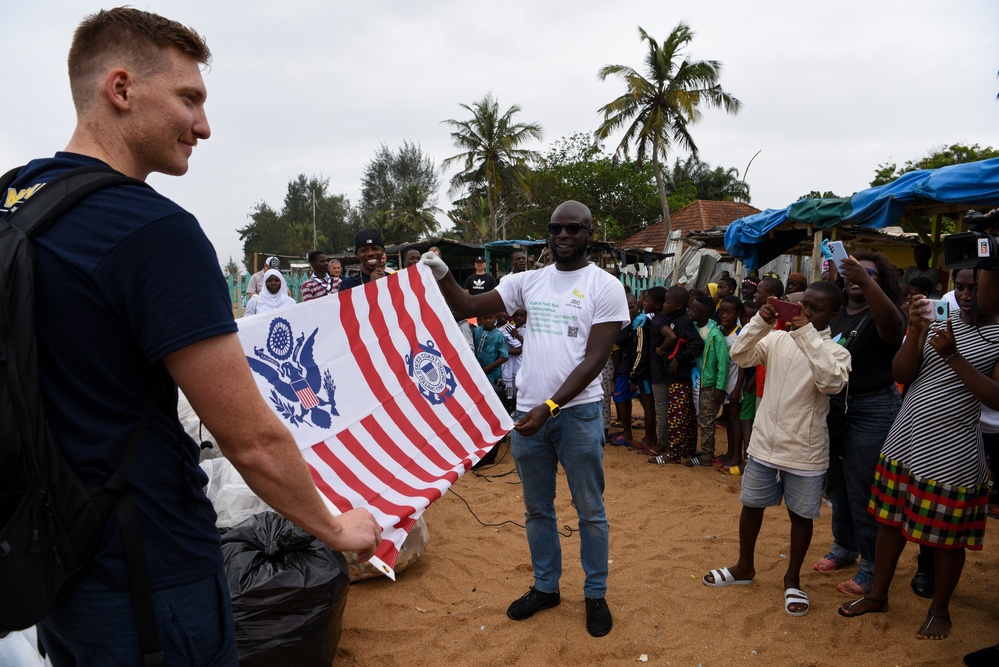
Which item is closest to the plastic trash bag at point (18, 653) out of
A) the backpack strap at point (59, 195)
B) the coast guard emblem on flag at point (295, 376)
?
the coast guard emblem on flag at point (295, 376)

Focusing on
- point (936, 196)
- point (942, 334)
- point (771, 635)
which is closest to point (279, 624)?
point (771, 635)

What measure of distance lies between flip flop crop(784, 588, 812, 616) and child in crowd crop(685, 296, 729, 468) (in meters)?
2.76

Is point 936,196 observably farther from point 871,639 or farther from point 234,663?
point 234,663

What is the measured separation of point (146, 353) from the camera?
120cm

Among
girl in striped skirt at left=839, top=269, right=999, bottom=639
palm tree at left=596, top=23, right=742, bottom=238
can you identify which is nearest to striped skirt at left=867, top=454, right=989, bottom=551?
girl in striped skirt at left=839, top=269, right=999, bottom=639

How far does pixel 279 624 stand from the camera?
9.29ft

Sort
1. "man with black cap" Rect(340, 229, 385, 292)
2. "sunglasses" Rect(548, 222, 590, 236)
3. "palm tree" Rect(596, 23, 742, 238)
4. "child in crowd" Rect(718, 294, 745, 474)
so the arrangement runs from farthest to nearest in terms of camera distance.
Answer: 1. "palm tree" Rect(596, 23, 742, 238)
2. "child in crowd" Rect(718, 294, 745, 474)
3. "man with black cap" Rect(340, 229, 385, 292)
4. "sunglasses" Rect(548, 222, 590, 236)

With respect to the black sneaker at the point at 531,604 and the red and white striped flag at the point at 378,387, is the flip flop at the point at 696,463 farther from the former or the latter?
the red and white striped flag at the point at 378,387

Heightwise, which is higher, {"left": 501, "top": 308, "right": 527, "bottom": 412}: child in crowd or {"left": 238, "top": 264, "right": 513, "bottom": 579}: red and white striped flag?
{"left": 238, "top": 264, "right": 513, "bottom": 579}: red and white striped flag

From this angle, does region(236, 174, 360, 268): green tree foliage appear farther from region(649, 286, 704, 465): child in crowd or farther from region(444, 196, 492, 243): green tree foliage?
region(649, 286, 704, 465): child in crowd

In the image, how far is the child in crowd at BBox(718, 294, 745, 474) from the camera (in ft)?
20.4

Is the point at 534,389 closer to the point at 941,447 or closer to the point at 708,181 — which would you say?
the point at 941,447

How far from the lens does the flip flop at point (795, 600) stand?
11.6 ft

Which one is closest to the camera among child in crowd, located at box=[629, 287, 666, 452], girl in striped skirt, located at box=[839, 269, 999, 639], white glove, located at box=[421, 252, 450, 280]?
girl in striped skirt, located at box=[839, 269, 999, 639]
